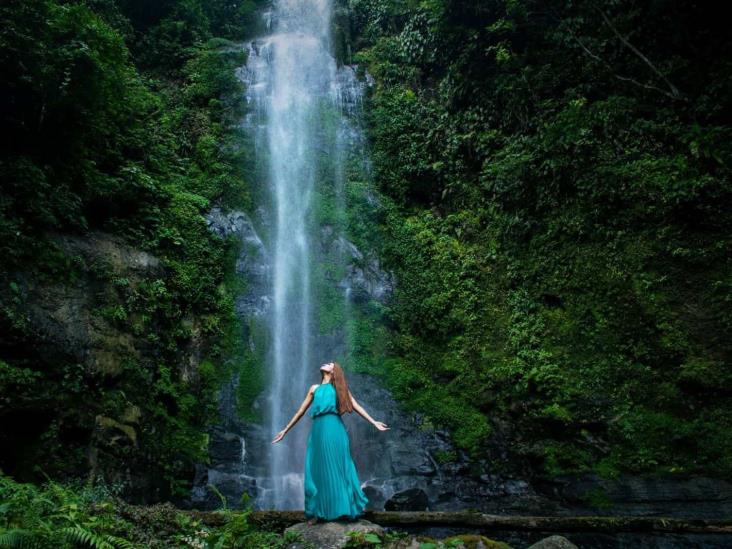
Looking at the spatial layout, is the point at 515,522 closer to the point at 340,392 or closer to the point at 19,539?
the point at 340,392

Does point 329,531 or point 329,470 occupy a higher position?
point 329,470

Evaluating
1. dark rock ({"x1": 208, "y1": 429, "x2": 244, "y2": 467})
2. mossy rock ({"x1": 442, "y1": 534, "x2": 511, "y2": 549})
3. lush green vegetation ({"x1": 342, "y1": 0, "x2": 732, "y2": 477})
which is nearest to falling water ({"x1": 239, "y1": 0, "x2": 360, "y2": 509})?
dark rock ({"x1": 208, "y1": 429, "x2": 244, "y2": 467})

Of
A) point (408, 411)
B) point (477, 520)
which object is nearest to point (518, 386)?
point (408, 411)

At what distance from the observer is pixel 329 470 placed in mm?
4316

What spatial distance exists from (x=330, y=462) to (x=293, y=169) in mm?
11682

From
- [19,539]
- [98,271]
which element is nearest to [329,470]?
[19,539]

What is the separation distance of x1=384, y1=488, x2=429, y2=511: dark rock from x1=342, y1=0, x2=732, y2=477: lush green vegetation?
5.98 ft

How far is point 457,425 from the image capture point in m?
9.55

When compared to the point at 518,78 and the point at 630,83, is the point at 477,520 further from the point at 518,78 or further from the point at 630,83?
the point at 518,78

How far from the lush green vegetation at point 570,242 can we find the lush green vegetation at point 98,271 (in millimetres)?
4128

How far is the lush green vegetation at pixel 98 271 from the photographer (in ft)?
19.6

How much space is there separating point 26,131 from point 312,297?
6791 mm

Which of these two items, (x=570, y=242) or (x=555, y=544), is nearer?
(x=555, y=544)

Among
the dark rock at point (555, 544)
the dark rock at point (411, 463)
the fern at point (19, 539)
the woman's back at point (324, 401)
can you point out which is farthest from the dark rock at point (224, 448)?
the dark rock at point (555, 544)
